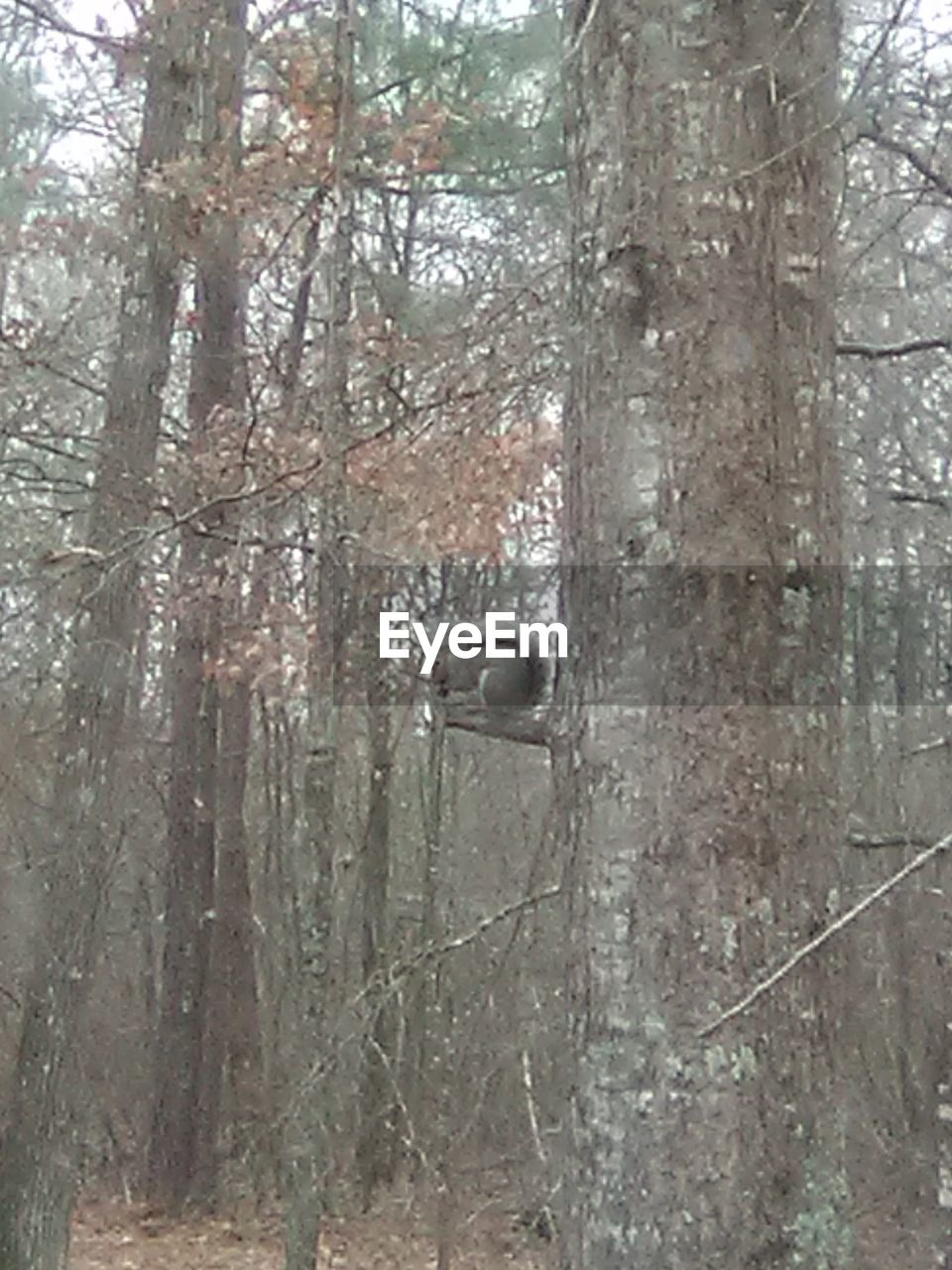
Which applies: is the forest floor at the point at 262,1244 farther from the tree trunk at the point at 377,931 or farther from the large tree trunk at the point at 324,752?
the large tree trunk at the point at 324,752

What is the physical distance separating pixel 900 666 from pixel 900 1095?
3091 millimetres

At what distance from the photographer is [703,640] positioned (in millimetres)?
1968

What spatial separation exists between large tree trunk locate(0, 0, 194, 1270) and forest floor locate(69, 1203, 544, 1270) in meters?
2.37

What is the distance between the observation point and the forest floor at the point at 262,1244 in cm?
898

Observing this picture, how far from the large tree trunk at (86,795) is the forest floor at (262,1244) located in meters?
2.37

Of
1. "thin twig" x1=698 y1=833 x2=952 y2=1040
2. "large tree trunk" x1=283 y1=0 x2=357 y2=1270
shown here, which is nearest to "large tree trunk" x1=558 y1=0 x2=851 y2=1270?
"thin twig" x1=698 y1=833 x2=952 y2=1040

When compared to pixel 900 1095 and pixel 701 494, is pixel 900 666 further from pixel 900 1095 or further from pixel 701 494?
pixel 701 494

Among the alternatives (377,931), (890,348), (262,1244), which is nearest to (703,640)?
(890,348)

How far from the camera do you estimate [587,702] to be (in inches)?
80.8

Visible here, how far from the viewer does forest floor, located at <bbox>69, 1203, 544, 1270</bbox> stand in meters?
8.98

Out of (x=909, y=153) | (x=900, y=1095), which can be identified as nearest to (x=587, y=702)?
(x=909, y=153)

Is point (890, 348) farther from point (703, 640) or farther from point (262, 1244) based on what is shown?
point (262, 1244)

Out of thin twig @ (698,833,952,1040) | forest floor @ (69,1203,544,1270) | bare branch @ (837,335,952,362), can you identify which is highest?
bare branch @ (837,335,952,362)

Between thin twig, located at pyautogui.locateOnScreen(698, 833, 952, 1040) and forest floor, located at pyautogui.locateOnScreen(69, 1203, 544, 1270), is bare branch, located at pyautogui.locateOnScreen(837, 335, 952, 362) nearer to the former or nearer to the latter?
thin twig, located at pyautogui.locateOnScreen(698, 833, 952, 1040)
